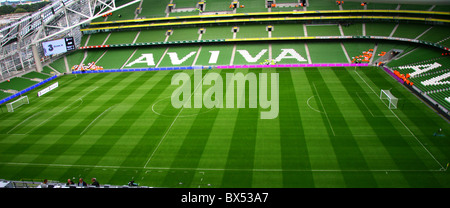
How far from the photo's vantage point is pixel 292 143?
82.1ft

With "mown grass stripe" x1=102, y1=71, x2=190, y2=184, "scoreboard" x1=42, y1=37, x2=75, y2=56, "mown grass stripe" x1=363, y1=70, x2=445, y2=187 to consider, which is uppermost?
"scoreboard" x1=42, y1=37, x2=75, y2=56

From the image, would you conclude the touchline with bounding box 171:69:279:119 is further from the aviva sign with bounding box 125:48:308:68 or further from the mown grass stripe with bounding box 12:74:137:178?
the mown grass stripe with bounding box 12:74:137:178

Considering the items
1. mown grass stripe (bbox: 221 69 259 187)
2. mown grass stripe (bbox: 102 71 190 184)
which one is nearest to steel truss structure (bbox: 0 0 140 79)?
mown grass stripe (bbox: 102 71 190 184)

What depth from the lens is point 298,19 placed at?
177 feet

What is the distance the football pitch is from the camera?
69.5ft

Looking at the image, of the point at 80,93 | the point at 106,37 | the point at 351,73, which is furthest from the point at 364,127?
the point at 106,37

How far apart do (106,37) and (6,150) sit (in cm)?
3655

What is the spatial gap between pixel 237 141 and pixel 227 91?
12769 millimetres

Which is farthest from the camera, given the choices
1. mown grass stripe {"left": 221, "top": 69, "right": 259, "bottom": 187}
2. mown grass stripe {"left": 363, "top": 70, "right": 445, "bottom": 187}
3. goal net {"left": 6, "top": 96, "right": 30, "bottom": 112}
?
goal net {"left": 6, "top": 96, "right": 30, "bottom": 112}

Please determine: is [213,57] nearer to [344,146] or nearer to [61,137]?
[61,137]

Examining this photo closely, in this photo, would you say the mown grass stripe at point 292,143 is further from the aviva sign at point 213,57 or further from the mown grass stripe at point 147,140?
the aviva sign at point 213,57

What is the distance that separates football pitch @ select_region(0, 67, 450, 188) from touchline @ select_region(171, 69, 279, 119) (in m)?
1.12

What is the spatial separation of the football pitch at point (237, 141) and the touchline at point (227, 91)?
112 centimetres

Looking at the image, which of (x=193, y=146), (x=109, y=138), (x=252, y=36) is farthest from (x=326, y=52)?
(x=109, y=138)
